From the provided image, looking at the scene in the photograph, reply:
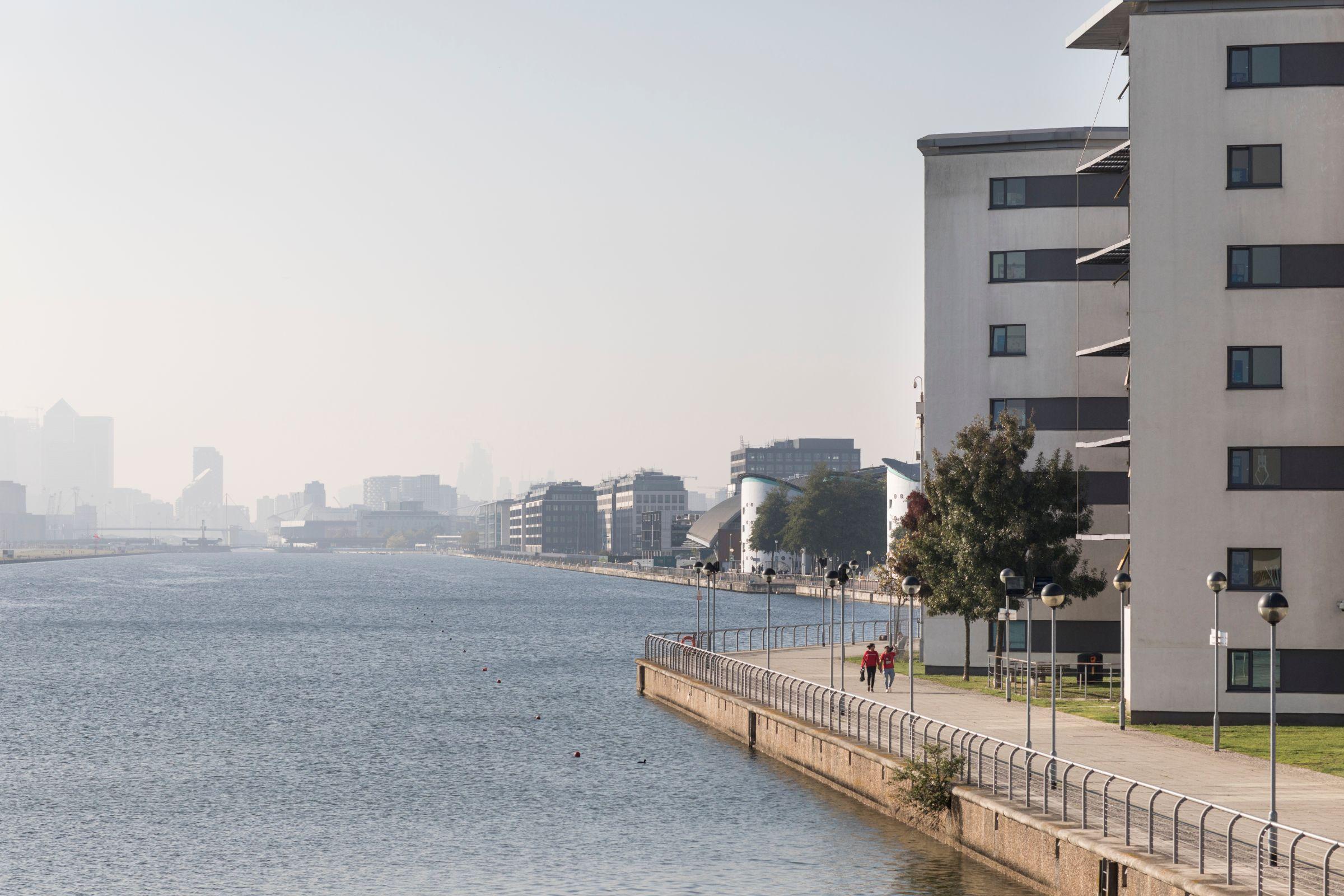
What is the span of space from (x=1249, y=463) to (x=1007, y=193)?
21.3m

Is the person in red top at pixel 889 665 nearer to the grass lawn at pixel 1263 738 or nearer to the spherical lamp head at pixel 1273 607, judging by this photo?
the grass lawn at pixel 1263 738

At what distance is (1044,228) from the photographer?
62.8 metres

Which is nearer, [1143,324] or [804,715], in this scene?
[1143,324]

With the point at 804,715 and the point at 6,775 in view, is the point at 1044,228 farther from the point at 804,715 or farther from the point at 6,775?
the point at 6,775

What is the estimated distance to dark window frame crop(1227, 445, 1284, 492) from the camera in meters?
44.6

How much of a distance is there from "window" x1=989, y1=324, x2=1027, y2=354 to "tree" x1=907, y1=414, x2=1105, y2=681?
4.57 metres

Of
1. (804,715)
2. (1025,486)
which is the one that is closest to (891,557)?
(1025,486)

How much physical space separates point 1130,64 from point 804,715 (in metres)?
21.2

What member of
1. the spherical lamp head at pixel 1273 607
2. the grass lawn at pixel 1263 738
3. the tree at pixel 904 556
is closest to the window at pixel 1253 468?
the grass lawn at pixel 1263 738

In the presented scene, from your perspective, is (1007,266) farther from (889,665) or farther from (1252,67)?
(1252,67)

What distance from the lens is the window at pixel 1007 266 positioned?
63125 millimetres

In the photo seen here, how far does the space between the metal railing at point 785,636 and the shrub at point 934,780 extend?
91.3 feet

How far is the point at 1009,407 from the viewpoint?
63.4 m

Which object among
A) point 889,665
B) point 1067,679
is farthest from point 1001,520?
point 889,665
